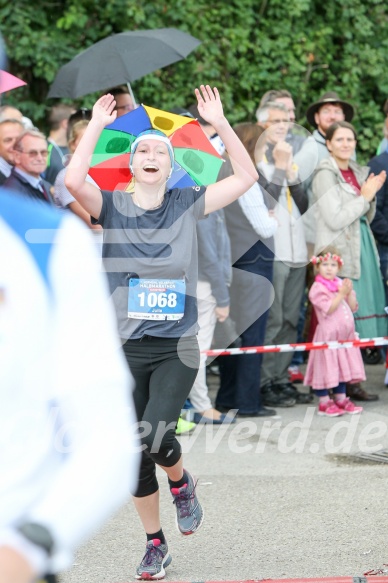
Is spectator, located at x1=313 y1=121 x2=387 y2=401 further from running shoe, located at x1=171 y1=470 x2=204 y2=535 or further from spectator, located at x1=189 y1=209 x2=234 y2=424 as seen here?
running shoe, located at x1=171 y1=470 x2=204 y2=535

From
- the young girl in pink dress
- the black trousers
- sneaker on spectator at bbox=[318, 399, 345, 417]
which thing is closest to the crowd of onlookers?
the young girl in pink dress

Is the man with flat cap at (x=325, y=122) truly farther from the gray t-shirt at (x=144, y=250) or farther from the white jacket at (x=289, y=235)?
the gray t-shirt at (x=144, y=250)

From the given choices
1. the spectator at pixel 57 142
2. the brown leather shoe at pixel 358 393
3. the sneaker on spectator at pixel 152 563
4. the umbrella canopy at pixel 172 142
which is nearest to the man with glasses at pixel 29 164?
the spectator at pixel 57 142

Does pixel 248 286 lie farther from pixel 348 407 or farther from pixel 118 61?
pixel 118 61

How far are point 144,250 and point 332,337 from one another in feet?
12.7

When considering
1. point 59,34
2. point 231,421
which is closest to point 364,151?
point 59,34

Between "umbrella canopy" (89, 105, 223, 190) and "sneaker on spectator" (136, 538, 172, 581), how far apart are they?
160cm

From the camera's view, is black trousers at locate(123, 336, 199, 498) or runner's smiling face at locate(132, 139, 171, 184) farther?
runner's smiling face at locate(132, 139, 171, 184)

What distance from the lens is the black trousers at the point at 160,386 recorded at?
15.4 feet

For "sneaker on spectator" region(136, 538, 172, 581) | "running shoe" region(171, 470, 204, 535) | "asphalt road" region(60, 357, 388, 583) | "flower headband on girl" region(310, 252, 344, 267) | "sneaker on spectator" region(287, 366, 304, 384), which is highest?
"flower headband on girl" region(310, 252, 344, 267)

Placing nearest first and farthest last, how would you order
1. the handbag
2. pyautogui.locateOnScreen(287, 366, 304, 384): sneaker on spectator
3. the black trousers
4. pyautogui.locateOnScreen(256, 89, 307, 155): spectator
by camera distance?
the black trousers, the handbag, pyautogui.locateOnScreen(256, 89, 307, 155): spectator, pyautogui.locateOnScreen(287, 366, 304, 384): sneaker on spectator

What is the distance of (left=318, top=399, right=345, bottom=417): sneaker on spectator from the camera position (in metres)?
8.29

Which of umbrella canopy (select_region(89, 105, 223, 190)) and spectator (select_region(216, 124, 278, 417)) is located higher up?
umbrella canopy (select_region(89, 105, 223, 190))

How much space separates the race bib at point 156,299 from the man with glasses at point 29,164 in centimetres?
278
